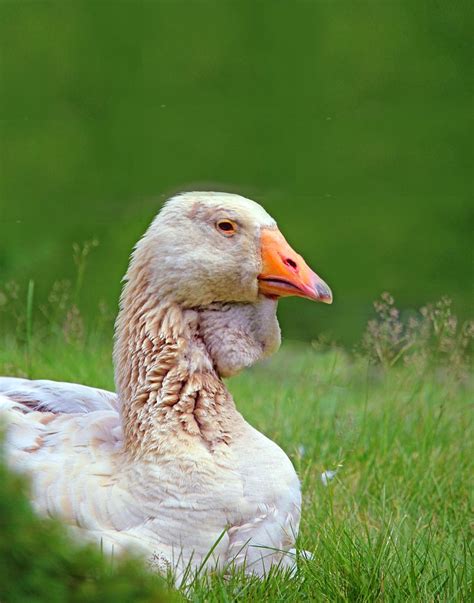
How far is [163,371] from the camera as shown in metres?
3.92

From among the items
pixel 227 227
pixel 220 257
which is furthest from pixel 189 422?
pixel 227 227

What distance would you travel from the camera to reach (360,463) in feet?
17.4

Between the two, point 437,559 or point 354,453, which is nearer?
point 437,559

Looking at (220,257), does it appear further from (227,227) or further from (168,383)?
(168,383)

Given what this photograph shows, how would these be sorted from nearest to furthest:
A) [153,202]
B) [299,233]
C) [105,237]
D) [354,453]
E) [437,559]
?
1. [437,559]
2. [354,453]
3. [153,202]
4. [105,237]
5. [299,233]

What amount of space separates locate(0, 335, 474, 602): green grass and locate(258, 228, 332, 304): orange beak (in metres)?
0.81

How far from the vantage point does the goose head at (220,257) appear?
3.85 m

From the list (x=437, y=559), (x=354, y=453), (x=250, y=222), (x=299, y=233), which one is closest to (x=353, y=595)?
(x=437, y=559)

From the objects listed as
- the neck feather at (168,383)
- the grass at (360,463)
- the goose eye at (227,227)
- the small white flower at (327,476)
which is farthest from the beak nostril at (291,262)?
the small white flower at (327,476)

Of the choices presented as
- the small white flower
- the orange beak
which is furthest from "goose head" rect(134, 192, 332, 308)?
the small white flower

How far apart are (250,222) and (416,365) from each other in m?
1.92

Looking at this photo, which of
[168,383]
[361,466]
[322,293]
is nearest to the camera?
[322,293]

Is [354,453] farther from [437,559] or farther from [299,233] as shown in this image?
[299,233]

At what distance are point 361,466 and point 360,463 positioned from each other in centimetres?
2
